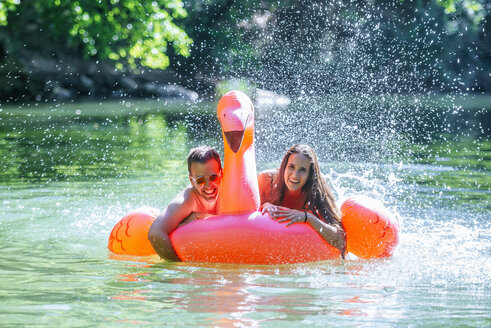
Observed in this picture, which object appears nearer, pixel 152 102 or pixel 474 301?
pixel 474 301

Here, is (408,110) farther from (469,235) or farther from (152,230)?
(152,230)

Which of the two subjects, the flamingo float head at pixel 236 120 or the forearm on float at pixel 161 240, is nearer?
the flamingo float head at pixel 236 120

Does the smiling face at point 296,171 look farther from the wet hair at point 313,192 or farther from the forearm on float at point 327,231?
the forearm on float at point 327,231

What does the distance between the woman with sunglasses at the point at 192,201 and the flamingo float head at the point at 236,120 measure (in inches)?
9.3

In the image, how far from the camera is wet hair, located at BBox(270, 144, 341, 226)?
5703 millimetres

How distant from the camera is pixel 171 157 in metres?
12.1

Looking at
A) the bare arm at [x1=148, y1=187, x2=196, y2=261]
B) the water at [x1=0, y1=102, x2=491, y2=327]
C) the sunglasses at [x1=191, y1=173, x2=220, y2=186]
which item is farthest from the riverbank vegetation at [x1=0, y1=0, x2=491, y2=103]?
the sunglasses at [x1=191, y1=173, x2=220, y2=186]

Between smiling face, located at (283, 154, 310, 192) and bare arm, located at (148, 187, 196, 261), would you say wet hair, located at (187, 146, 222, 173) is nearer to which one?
bare arm, located at (148, 187, 196, 261)

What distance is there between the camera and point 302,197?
581 cm

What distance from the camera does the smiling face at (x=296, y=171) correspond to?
18.5 ft

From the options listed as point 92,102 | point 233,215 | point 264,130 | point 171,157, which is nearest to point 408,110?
point 264,130

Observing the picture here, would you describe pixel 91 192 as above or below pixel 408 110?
below

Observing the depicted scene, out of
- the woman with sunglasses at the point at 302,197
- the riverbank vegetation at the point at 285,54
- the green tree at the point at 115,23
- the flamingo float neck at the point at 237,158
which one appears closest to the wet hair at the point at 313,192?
the woman with sunglasses at the point at 302,197

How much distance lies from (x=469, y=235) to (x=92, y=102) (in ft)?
71.0
